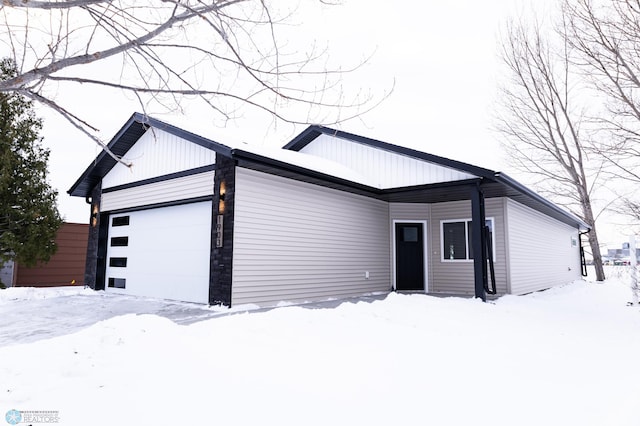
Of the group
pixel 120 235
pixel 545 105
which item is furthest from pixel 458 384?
pixel 545 105

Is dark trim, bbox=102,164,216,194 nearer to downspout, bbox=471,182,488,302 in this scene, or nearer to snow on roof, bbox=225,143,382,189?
snow on roof, bbox=225,143,382,189

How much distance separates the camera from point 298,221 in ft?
27.7

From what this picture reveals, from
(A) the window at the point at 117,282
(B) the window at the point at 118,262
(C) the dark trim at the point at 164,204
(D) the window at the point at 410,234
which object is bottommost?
(A) the window at the point at 117,282

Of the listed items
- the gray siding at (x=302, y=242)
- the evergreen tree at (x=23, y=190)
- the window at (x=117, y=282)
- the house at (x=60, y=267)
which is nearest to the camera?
the gray siding at (x=302, y=242)

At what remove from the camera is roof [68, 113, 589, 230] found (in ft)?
25.0

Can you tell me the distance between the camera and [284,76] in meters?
3.97

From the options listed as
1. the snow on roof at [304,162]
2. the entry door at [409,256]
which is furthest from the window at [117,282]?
the entry door at [409,256]

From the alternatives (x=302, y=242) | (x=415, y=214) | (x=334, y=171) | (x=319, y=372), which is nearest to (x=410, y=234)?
(x=415, y=214)

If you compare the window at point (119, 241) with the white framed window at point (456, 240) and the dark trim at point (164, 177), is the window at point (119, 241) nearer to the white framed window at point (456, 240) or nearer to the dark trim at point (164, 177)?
the dark trim at point (164, 177)

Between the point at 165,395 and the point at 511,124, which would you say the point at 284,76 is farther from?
the point at 511,124

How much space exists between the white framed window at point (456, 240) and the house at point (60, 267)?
503 inches

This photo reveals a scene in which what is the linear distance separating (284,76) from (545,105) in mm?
18683

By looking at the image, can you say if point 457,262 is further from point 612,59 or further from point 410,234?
point 612,59

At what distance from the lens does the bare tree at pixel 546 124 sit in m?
17.0
